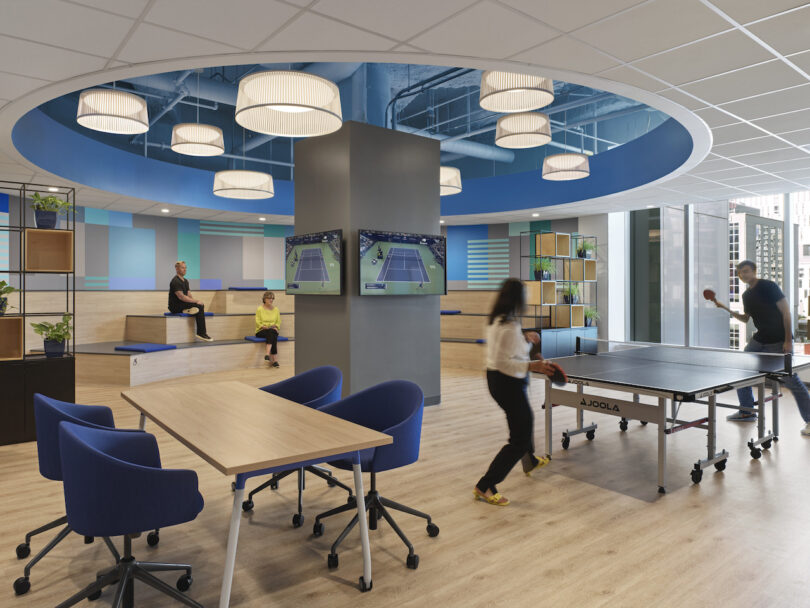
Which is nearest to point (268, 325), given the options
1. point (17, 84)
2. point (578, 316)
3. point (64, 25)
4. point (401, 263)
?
point (401, 263)

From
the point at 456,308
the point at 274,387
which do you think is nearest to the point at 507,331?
the point at 274,387

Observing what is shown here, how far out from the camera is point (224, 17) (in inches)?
136

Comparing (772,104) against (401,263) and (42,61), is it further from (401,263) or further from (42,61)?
(42,61)

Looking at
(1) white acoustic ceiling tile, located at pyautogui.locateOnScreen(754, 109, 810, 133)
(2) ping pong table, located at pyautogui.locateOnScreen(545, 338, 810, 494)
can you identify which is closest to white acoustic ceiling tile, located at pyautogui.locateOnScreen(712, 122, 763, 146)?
(1) white acoustic ceiling tile, located at pyautogui.locateOnScreen(754, 109, 810, 133)

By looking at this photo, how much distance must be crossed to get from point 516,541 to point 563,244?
796 cm

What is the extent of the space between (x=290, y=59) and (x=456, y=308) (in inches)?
324

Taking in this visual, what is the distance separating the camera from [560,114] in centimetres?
1183

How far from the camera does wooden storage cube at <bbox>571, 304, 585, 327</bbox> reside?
11267 millimetres

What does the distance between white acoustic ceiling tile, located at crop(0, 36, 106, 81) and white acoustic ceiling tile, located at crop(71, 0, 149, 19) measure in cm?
81

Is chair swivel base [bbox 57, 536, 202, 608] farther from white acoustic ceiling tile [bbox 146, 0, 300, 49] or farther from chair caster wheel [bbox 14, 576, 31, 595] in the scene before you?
white acoustic ceiling tile [bbox 146, 0, 300, 49]

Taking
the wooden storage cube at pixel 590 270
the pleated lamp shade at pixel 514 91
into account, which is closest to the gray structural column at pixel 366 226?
the pleated lamp shade at pixel 514 91

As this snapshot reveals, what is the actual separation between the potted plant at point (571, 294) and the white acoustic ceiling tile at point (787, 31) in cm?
719

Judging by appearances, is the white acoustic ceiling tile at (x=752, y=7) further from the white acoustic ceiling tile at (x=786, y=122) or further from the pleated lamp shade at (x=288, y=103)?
the pleated lamp shade at (x=288, y=103)

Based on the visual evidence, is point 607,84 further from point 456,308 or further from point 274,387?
point 456,308
